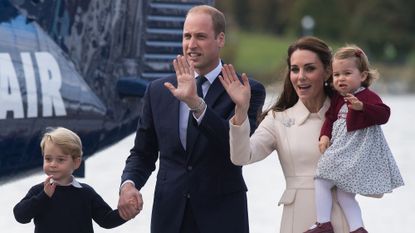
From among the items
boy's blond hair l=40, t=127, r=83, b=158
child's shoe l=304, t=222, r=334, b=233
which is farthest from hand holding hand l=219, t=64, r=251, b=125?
boy's blond hair l=40, t=127, r=83, b=158

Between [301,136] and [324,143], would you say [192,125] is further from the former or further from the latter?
[324,143]

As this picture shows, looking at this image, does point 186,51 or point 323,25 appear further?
point 323,25

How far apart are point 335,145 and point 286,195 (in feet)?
1.09

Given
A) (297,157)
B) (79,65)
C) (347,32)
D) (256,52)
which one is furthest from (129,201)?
(347,32)

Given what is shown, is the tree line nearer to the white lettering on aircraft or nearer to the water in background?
the water in background

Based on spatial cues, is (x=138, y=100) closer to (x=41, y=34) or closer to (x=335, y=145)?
(x=41, y=34)

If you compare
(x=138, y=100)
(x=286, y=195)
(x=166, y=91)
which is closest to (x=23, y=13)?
(x=138, y=100)

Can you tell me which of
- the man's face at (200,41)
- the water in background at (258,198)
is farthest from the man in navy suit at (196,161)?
the water in background at (258,198)

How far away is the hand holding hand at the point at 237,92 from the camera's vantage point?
511cm

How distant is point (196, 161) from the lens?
17.8ft

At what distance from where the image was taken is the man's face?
5344mm

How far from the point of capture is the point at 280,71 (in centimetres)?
556

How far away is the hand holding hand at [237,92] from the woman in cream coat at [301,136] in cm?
5

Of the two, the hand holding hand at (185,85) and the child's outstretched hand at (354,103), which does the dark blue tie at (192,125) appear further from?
the child's outstretched hand at (354,103)
